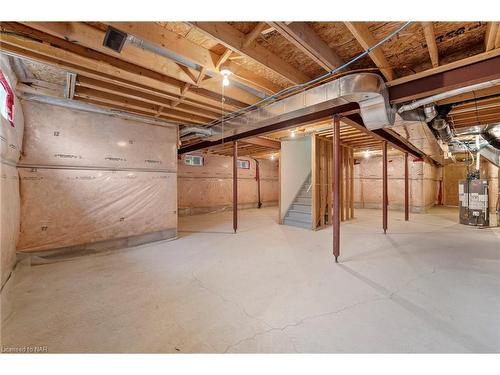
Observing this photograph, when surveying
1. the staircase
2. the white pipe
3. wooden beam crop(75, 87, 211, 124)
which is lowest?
the staircase

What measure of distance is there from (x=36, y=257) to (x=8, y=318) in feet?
4.92

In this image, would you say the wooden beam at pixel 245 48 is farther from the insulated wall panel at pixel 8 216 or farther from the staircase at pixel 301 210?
the staircase at pixel 301 210

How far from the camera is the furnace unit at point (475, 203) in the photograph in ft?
16.6

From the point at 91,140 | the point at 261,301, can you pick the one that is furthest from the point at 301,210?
the point at 91,140

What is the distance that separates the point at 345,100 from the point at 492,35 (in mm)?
1097

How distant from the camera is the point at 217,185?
8.21m

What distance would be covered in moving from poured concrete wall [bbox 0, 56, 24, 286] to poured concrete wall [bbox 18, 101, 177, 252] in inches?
7.5

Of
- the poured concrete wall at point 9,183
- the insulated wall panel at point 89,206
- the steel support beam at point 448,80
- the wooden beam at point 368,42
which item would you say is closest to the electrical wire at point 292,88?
the wooden beam at point 368,42

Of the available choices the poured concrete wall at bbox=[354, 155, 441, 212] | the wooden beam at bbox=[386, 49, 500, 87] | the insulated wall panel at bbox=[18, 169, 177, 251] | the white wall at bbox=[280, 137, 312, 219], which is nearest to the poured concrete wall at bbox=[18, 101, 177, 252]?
the insulated wall panel at bbox=[18, 169, 177, 251]

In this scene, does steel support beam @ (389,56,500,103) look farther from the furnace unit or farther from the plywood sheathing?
the furnace unit

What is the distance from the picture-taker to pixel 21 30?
71.1 inches

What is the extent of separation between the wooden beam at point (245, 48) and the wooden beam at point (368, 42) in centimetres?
74

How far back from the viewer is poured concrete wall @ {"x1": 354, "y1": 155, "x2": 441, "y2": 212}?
7.54 metres

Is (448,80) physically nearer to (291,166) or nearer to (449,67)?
(449,67)
